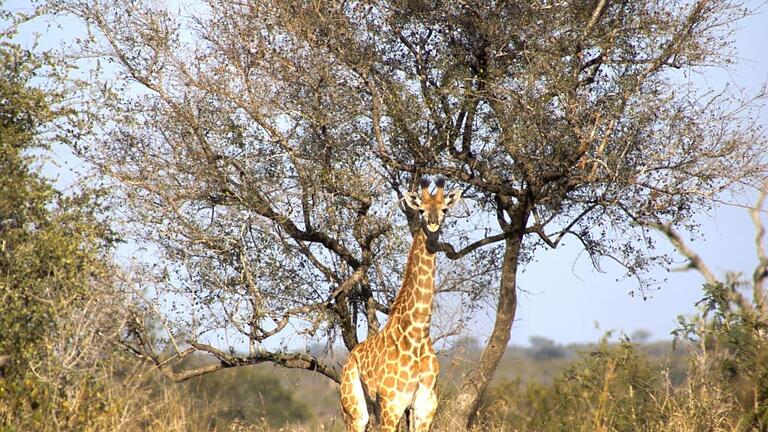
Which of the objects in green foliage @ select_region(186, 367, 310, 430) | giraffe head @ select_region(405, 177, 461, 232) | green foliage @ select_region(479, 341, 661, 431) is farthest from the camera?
green foliage @ select_region(186, 367, 310, 430)

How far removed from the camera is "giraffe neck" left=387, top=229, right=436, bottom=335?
450 inches

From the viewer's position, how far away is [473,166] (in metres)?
14.7

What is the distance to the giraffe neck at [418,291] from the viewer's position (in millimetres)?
11422

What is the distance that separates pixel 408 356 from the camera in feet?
36.7

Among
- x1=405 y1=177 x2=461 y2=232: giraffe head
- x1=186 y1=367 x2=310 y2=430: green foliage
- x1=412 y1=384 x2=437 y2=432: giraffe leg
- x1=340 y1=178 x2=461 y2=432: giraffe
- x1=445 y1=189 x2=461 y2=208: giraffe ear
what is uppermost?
x1=186 y1=367 x2=310 y2=430: green foliage

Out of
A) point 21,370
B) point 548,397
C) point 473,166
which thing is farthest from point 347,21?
point 548,397

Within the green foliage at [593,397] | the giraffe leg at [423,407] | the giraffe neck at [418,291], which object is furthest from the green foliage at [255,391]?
the giraffe leg at [423,407]

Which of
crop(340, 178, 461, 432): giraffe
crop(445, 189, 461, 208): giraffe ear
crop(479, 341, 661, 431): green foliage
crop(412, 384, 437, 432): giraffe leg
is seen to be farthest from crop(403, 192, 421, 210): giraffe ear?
crop(479, 341, 661, 431): green foliage

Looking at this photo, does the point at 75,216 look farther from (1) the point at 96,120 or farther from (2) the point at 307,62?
(2) the point at 307,62

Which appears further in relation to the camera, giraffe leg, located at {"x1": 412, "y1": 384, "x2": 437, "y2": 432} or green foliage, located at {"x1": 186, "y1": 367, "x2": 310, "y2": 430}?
green foliage, located at {"x1": 186, "y1": 367, "x2": 310, "y2": 430}

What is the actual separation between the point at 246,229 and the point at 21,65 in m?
4.34

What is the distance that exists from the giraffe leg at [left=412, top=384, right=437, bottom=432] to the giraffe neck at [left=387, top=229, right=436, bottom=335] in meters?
0.72

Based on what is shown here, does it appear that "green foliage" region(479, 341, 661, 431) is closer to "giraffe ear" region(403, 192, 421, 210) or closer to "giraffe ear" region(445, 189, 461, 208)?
"giraffe ear" region(445, 189, 461, 208)

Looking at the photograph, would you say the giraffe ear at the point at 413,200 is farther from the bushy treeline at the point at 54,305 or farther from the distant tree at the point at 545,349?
the distant tree at the point at 545,349
